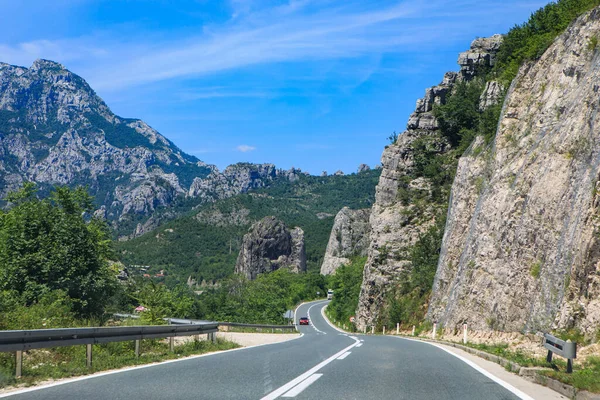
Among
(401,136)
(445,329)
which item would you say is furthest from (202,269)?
(445,329)

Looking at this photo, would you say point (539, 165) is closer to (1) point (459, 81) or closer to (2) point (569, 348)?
(2) point (569, 348)

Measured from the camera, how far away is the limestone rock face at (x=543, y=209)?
15961 mm

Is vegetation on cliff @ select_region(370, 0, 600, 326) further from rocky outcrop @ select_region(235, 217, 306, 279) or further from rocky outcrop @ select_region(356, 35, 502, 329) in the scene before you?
rocky outcrop @ select_region(235, 217, 306, 279)

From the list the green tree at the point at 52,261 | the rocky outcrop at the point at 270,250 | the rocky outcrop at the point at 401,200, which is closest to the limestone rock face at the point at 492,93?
the rocky outcrop at the point at 401,200

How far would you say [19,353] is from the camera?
866 cm

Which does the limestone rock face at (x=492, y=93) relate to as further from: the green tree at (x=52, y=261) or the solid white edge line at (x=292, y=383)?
the solid white edge line at (x=292, y=383)

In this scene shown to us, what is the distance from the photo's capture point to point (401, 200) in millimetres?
57344

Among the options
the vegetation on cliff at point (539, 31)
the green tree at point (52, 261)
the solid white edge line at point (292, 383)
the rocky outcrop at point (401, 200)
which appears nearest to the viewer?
the solid white edge line at point (292, 383)

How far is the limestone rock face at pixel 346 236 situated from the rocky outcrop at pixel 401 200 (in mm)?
97887

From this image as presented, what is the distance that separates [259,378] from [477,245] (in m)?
22.5

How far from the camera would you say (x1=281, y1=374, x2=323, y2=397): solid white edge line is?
23.6 feet

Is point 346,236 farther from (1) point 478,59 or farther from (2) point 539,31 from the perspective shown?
(2) point 539,31

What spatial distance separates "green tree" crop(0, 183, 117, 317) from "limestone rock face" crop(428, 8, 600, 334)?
18.1 meters

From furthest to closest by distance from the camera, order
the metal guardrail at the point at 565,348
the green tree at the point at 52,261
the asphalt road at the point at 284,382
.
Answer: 1. the green tree at the point at 52,261
2. the metal guardrail at the point at 565,348
3. the asphalt road at the point at 284,382
